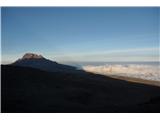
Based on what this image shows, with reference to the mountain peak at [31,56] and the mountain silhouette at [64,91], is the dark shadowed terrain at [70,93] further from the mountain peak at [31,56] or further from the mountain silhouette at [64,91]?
the mountain peak at [31,56]

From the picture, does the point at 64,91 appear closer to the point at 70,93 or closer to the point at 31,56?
the point at 70,93

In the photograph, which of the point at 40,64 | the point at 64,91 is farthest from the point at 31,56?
the point at 64,91

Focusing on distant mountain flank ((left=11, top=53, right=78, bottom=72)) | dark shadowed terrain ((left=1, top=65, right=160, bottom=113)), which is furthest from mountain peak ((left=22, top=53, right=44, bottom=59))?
dark shadowed terrain ((left=1, top=65, right=160, bottom=113))

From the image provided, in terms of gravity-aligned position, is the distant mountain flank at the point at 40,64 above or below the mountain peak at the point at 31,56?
below

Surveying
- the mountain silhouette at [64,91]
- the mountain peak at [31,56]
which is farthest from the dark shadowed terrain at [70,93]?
the mountain peak at [31,56]

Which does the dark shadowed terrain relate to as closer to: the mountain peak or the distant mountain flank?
the distant mountain flank
